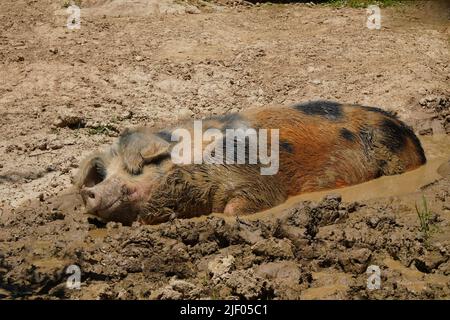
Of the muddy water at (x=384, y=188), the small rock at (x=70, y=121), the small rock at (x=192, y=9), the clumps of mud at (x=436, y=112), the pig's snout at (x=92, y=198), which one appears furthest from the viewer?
the small rock at (x=192, y=9)

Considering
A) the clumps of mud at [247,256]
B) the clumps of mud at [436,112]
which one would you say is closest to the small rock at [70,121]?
the clumps of mud at [247,256]

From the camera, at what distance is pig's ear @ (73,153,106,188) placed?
255 inches

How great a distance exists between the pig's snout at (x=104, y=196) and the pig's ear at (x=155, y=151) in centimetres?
32

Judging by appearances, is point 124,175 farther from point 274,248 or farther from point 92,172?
point 274,248

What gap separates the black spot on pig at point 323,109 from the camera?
7.10m

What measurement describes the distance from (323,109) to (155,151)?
5.70 ft

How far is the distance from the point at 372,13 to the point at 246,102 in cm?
321

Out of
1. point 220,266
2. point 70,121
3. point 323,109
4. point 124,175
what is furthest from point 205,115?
point 220,266

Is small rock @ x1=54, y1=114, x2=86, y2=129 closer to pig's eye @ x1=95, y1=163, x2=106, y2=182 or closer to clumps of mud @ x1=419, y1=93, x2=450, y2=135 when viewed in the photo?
pig's eye @ x1=95, y1=163, x2=106, y2=182

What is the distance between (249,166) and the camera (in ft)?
21.5

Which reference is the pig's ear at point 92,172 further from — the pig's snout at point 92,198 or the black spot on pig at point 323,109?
the black spot on pig at point 323,109

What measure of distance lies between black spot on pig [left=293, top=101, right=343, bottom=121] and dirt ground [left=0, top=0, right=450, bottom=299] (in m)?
Result: 1.08

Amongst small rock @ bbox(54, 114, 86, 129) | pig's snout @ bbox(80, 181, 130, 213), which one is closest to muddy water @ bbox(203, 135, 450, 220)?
pig's snout @ bbox(80, 181, 130, 213)

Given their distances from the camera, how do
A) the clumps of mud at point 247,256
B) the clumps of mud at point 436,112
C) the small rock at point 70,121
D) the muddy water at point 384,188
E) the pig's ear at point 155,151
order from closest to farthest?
the clumps of mud at point 247,256, the pig's ear at point 155,151, the muddy water at point 384,188, the small rock at point 70,121, the clumps of mud at point 436,112
